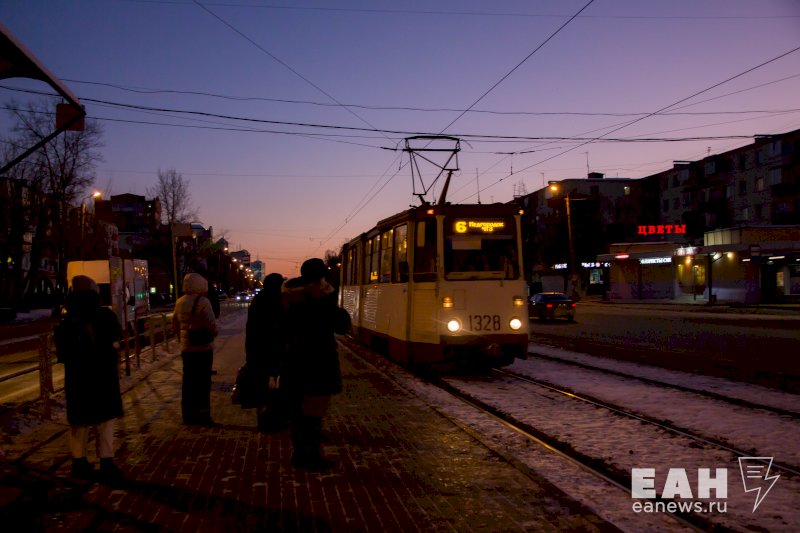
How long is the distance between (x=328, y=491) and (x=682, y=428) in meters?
4.42

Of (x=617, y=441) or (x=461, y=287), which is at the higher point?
(x=461, y=287)

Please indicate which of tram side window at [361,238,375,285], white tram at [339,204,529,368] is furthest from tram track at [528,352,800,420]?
tram side window at [361,238,375,285]

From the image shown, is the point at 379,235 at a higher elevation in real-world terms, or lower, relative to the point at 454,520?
higher

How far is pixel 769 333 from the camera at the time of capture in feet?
78.0

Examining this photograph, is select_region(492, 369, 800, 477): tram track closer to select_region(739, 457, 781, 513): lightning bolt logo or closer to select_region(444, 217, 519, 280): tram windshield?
select_region(739, 457, 781, 513): lightning bolt logo

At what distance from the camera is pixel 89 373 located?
5.93 metres

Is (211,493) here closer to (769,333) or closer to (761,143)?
(769,333)

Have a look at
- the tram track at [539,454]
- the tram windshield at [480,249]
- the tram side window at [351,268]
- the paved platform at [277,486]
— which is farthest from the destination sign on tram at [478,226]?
the tram side window at [351,268]

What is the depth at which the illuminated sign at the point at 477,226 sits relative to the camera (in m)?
12.7

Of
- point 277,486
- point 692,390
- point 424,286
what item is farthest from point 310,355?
point 692,390

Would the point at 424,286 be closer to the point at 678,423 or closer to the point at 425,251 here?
the point at 425,251

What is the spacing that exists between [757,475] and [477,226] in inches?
294

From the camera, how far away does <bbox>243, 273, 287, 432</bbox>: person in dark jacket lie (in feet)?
24.8

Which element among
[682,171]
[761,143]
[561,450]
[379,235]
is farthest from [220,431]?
[682,171]
